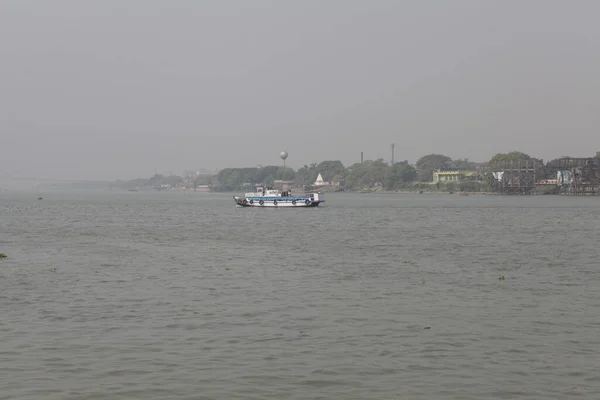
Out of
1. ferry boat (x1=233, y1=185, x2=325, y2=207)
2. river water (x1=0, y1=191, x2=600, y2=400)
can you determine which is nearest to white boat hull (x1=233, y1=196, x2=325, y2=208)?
ferry boat (x1=233, y1=185, x2=325, y2=207)

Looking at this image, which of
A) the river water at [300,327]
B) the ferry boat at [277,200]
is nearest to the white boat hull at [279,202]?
the ferry boat at [277,200]

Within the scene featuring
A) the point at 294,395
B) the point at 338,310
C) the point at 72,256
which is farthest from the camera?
the point at 72,256

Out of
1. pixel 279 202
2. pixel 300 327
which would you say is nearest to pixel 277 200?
pixel 279 202

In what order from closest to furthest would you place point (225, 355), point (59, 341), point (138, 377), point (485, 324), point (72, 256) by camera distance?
point (138, 377) → point (225, 355) → point (59, 341) → point (485, 324) → point (72, 256)

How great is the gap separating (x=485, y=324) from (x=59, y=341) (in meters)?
12.6

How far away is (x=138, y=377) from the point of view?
16.7m

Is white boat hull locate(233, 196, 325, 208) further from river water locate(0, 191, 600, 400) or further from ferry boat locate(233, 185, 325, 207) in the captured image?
river water locate(0, 191, 600, 400)

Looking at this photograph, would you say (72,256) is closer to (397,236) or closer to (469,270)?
(469,270)

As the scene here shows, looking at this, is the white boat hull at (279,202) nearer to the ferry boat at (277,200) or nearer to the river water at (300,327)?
the ferry boat at (277,200)

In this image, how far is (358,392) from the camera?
1561 centimetres

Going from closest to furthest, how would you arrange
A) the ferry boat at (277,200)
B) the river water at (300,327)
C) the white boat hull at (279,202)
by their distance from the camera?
the river water at (300,327) → the white boat hull at (279,202) → the ferry boat at (277,200)

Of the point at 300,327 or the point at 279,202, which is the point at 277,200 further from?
the point at 300,327

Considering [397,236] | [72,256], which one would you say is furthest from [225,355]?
[397,236]

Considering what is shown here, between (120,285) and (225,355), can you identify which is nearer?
(225,355)
